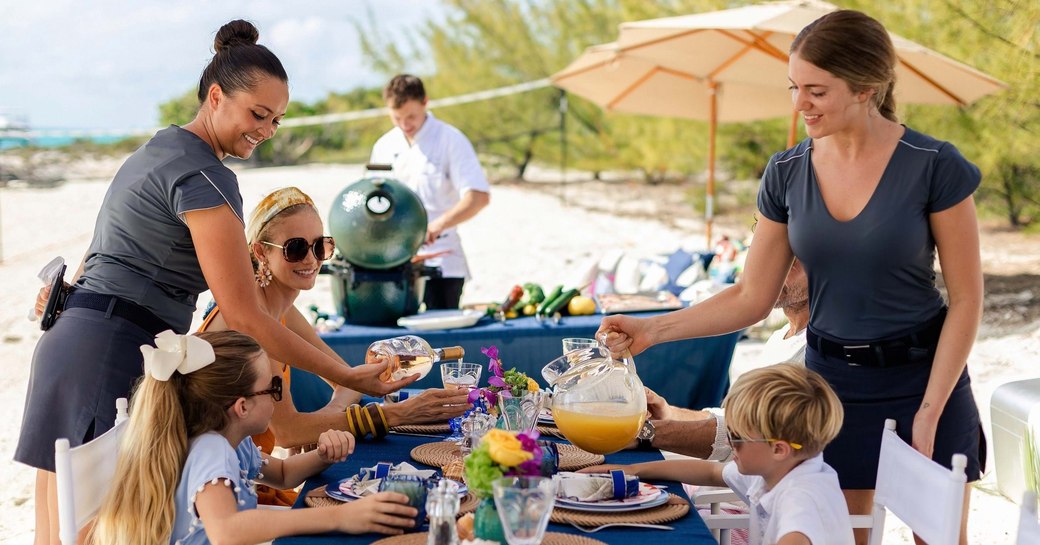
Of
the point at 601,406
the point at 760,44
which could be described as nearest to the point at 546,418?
the point at 601,406

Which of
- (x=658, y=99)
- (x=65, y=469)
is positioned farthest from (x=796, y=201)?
(x=658, y=99)

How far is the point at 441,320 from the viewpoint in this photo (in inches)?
172

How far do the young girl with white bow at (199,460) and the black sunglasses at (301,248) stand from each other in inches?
27.6

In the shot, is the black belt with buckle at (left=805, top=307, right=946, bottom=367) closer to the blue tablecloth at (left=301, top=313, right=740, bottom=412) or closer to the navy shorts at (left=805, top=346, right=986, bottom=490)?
the navy shorts at (left=805, top=346, right=986, bottom=490)

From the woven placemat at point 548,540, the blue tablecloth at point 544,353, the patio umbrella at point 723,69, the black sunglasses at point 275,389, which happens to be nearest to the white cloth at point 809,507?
the woven placemat at point 548,540

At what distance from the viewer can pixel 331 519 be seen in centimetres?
183

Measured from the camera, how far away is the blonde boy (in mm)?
1915

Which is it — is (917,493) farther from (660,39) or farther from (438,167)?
(660,39)

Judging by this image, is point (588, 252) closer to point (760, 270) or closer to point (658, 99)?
point (658, 99)

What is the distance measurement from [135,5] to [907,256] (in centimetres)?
8210

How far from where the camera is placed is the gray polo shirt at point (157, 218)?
7.50 ft

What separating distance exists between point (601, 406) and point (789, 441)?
399mm

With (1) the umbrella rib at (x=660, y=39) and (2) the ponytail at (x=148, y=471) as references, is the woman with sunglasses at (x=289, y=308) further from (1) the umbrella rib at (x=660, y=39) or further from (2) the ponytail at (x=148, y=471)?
(1) the umbrella rib at (x=660, y=39)

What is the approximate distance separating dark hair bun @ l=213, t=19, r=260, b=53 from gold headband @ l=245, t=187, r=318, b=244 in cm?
43
